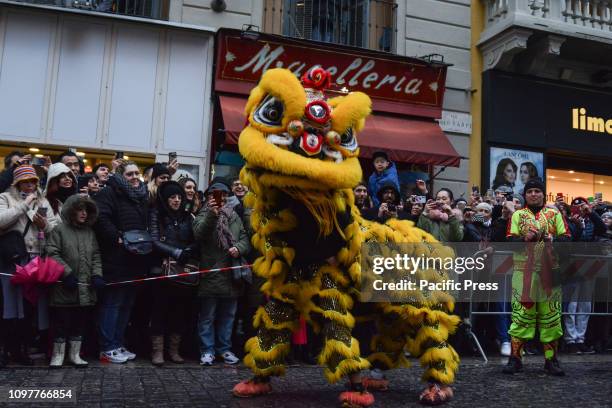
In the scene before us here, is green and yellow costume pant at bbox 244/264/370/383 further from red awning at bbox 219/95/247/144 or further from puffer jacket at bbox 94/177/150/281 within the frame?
red awning at bbox 219/95/247/144

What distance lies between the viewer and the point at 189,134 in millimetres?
10852

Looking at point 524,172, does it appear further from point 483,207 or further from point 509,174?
point 483,207

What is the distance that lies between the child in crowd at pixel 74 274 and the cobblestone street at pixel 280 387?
33 centimetres

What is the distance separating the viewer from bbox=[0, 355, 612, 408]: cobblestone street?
4.68 m

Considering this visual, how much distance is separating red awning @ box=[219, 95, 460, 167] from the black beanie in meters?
3.87

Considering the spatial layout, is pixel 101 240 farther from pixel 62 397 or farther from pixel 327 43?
pixel 327 43

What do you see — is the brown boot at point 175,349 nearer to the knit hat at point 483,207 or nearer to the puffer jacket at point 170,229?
the puffer jacket at point 170,229

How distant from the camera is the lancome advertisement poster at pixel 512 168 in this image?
12.5 meters

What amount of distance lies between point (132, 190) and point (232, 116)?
13.6 ft

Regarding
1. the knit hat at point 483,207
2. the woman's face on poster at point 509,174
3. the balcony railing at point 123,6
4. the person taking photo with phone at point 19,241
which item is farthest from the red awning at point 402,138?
the person taking photo with phone at point 19,241

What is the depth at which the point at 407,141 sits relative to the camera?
11516mm

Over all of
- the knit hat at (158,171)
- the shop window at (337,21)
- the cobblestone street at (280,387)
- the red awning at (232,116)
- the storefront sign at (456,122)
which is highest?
the shop window at (337,21)

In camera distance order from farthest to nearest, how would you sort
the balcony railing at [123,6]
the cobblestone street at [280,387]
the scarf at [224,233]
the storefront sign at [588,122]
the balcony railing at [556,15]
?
1. the storefront sign at [588,122]
2. the balcony railing at [556,15]
3. the balcony railing at [123,6]
4. the scarf at [224,233]
5. the cobblestone street at [280,387]

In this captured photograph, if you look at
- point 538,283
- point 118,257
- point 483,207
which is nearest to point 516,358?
point 538,283
